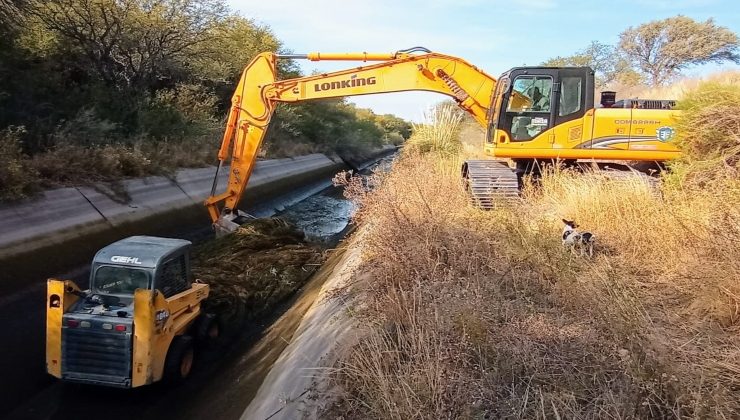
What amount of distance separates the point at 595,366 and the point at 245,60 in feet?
80.6

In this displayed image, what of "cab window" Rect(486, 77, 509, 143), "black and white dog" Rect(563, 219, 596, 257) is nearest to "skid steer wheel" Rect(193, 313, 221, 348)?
"black and white dog" Rect(563, 219, 596, 257)

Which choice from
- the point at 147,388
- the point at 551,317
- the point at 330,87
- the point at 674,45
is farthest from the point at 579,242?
the point at 674,45

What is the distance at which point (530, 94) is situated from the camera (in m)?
9.85

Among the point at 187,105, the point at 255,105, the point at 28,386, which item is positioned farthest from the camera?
the point at 187,105

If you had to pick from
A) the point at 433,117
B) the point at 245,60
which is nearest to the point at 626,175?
the point at 433,117

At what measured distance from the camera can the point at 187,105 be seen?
20953mm

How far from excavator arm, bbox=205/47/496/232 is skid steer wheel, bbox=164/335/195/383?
5583mm

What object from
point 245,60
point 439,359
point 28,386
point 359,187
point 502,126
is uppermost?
point 245,60

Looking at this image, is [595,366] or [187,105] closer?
[595,366]

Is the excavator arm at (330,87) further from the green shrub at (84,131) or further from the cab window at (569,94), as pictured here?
the green shrub at (84,131)

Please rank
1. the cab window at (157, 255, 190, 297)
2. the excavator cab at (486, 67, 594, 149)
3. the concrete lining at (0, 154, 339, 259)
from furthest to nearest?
the excavator cab at (486, 67, 594, 149)
the concrete lining at (0, 154, 339, 259)
the cab window at (157, 255, 190, 297)

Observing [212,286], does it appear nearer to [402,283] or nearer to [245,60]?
[402,283]

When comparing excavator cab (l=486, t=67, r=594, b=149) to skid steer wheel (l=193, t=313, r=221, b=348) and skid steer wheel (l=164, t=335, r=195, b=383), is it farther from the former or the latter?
skid steer wheel (l=164, t=335, r=195, b=383)

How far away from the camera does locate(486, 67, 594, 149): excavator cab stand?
954cm
